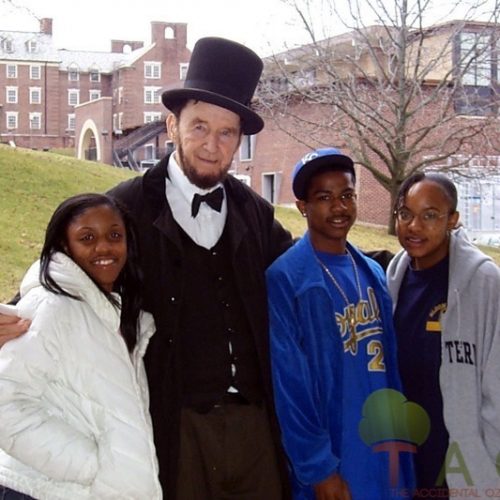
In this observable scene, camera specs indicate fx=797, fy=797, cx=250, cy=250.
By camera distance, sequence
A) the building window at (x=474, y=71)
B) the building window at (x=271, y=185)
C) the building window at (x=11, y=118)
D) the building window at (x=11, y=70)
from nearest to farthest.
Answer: the building window at (x=474, y=71) < the building window at (x=271, y=185) < the building window at (x=11, y=70) < the building window at (x=11, y=118)

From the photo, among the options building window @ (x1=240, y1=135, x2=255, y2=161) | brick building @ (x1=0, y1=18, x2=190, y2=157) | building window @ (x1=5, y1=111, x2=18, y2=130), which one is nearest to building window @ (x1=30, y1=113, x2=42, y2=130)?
brick building @ (x1=0, y1=18, x2=190, y2=157)

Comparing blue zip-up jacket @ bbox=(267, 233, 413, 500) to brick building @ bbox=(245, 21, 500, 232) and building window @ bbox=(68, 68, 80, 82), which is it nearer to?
brick building @ bbox=(245, 21, 500, 232)

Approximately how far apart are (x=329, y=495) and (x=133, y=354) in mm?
767

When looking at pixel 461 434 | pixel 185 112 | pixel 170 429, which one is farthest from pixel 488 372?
pixel 185 112

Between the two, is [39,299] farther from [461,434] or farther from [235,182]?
[461,434]

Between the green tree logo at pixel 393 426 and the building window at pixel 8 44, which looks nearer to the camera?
the green tree logo at pixel 393 426

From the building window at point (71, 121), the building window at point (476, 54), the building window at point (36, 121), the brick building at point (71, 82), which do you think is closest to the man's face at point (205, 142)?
the building window at point (476, 54)

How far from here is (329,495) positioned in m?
2.53

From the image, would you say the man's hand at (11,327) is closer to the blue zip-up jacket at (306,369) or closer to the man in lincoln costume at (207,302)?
the man in lincoln costume at (207,302)

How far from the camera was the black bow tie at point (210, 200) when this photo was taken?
2743 mm

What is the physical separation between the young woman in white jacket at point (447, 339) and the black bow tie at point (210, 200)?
0.65 meters

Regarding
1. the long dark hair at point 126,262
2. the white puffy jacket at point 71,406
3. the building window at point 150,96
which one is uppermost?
the building window at point 150,96

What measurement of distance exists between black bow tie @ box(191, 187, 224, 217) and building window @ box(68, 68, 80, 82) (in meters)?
43.1

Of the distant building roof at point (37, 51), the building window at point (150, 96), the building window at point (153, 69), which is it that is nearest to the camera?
the building window at point (150, 96)
